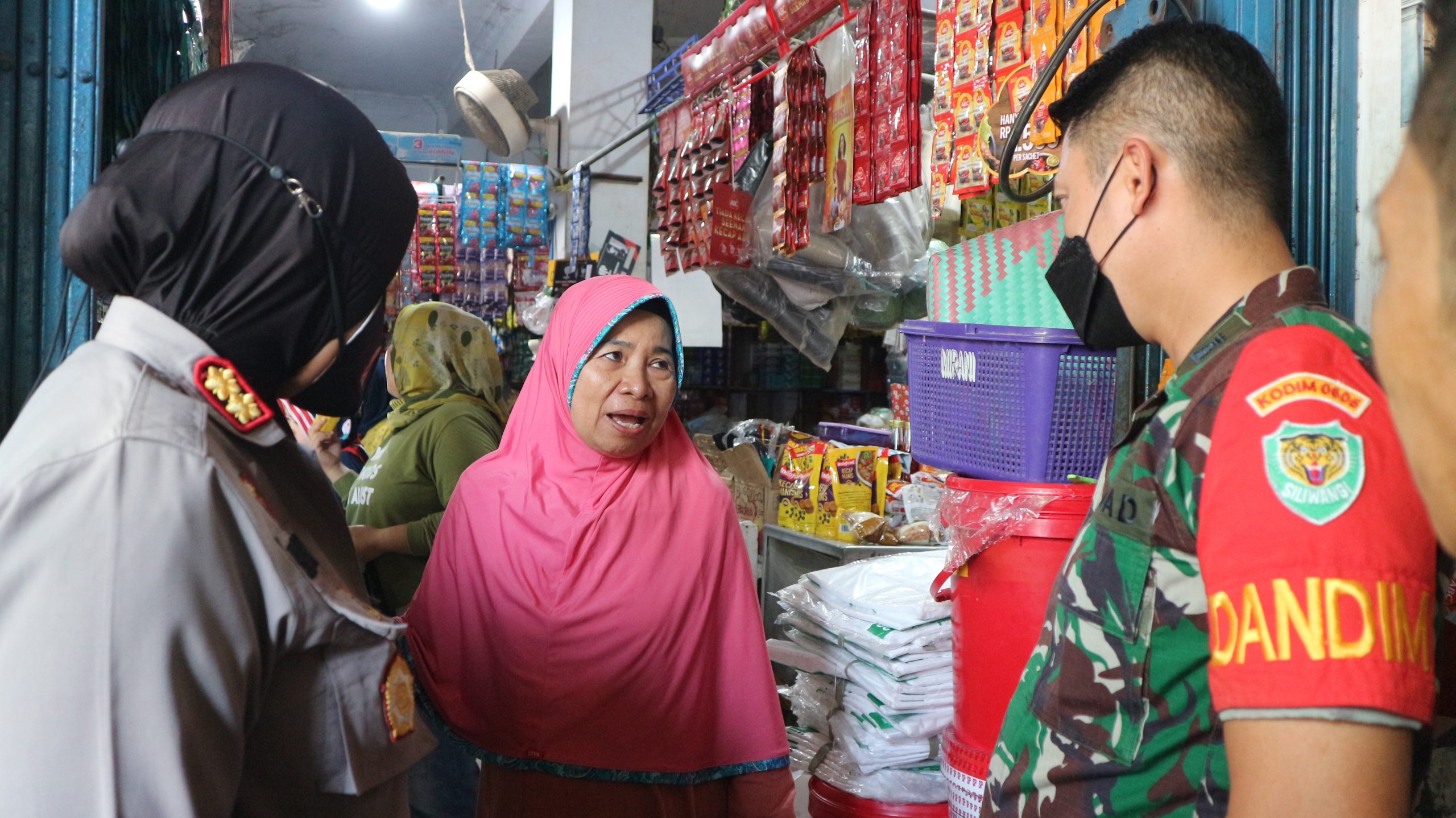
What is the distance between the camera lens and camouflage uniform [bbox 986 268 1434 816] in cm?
102

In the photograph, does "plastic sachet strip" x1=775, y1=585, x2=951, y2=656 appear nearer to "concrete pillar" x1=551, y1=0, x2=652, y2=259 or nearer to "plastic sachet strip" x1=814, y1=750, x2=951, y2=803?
"plastic sachet strip" x1=814, y1=750, x2=951, y2=803

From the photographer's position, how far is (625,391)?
2.21m

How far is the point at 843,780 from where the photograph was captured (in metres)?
2.35

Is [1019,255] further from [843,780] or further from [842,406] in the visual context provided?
[842,406]

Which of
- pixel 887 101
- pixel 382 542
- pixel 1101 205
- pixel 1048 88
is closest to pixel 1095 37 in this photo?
pixel 1048 88

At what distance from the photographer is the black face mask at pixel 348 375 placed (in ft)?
3.88

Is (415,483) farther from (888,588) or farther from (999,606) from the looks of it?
(999,606)

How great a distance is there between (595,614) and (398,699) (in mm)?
1034

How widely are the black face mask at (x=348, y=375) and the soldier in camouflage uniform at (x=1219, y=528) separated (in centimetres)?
88

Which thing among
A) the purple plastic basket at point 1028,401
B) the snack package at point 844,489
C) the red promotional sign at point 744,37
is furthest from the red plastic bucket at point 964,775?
the red promotional sign at point 744,37

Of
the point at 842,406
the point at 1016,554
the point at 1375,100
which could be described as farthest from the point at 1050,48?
the point at 842,406

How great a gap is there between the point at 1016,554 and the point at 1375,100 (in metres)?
0.91

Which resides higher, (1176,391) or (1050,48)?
(1050,48)

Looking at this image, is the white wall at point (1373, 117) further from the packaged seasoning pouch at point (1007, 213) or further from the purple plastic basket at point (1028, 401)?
the packaged seasoning pouch at point (1007, 213)
